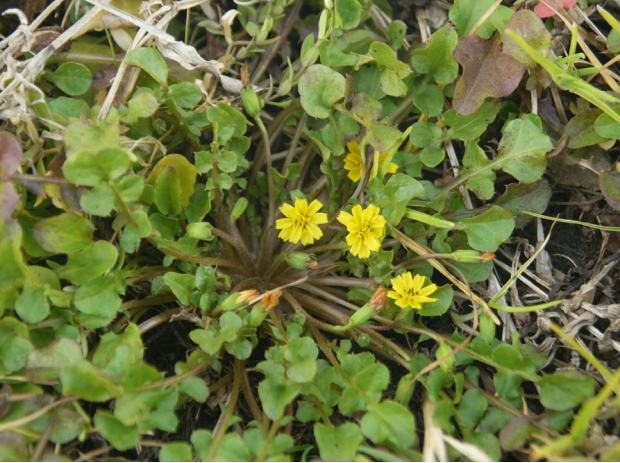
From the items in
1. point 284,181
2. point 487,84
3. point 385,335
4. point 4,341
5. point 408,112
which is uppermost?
point 487,84

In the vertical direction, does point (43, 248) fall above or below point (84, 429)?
above

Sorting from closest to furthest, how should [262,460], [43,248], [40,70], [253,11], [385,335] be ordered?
[262,460]
[43,248]
[40,70]
[385,335]
[253,11]

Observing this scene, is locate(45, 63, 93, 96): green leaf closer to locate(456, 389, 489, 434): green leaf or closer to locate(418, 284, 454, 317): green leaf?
locate(418, 284, 454, 317): green leaf

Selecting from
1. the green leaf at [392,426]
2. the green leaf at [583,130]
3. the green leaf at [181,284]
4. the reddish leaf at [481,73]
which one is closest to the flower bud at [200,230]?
the green leaf at [181,284]

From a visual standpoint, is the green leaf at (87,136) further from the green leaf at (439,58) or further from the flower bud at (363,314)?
the green leaf at (439,58)

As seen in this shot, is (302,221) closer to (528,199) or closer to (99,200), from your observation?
(99,200)

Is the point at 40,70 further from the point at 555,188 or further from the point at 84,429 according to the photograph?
the point at 555,188

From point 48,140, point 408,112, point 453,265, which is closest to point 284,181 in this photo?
point 408,112
